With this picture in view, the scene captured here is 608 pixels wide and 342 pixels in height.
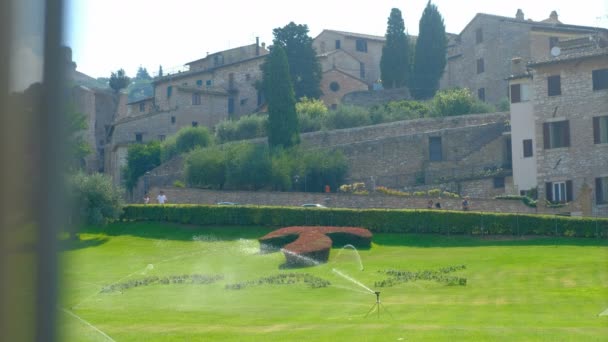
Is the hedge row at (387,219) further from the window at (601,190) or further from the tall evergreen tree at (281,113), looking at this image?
the tall evergreen tree at (281,113)

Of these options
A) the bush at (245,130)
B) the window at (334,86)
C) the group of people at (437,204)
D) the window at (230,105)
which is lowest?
the group of people at (437,204)

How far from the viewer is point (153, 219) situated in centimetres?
5581

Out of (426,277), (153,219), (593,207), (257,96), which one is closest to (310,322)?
(426,277)

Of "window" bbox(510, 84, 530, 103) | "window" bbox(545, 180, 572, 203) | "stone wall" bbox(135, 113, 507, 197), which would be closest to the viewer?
"window" bbox(545, 180, 572, 203)

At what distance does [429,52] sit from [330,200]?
32.5 meters

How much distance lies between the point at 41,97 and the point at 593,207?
151 feet

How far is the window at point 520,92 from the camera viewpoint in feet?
205

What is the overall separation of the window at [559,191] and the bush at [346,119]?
866 inches

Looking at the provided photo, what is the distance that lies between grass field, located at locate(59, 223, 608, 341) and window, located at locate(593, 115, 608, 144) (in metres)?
12.6

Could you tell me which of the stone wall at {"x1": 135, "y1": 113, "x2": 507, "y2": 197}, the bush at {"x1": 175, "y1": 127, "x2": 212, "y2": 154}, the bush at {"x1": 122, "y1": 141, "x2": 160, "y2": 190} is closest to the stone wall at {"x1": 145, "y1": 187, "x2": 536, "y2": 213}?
the stone wall at {"x1": 135, "y1": 113, "x2": 507, "y2": 197}

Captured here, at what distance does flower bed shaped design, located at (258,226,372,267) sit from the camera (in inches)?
1641

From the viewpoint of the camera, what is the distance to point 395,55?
3575 inches

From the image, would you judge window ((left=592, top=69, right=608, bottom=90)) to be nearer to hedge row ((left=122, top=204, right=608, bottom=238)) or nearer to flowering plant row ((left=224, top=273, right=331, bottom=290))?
hedge row ((left=122, top=204, right=608, bottom=238))

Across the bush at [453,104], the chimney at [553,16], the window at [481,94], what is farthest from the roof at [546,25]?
the bush at [453,104]
